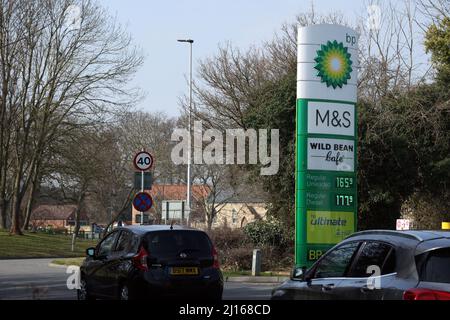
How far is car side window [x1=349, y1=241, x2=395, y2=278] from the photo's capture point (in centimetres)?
764

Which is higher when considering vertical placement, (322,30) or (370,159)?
(322,30)

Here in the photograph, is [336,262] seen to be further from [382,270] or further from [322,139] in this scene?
[322,139]

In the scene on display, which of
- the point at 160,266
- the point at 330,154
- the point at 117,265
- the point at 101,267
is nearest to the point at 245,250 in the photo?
the point at 330,154

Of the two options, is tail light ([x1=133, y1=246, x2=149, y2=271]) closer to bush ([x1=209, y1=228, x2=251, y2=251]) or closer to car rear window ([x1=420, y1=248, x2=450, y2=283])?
car rear window ([x1=420, y1=248, x2=450, y2=283])

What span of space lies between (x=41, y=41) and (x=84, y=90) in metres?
4.00

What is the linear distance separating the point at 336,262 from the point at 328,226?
1022 cm

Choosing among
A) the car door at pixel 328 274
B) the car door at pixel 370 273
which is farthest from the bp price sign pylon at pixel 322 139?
the car door at pixel 370 273

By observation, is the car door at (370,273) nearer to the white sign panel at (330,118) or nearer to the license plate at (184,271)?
the license plate at (184,271)

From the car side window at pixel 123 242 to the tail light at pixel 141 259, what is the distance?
1.51ft

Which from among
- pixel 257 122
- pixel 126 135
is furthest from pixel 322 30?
pixel 126 135

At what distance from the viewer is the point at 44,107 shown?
45.7m

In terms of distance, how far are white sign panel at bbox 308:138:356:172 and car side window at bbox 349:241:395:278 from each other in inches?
414

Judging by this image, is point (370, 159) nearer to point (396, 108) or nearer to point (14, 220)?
point (396, 108)

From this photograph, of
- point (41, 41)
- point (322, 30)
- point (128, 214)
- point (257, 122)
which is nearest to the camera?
point (322, 30)
